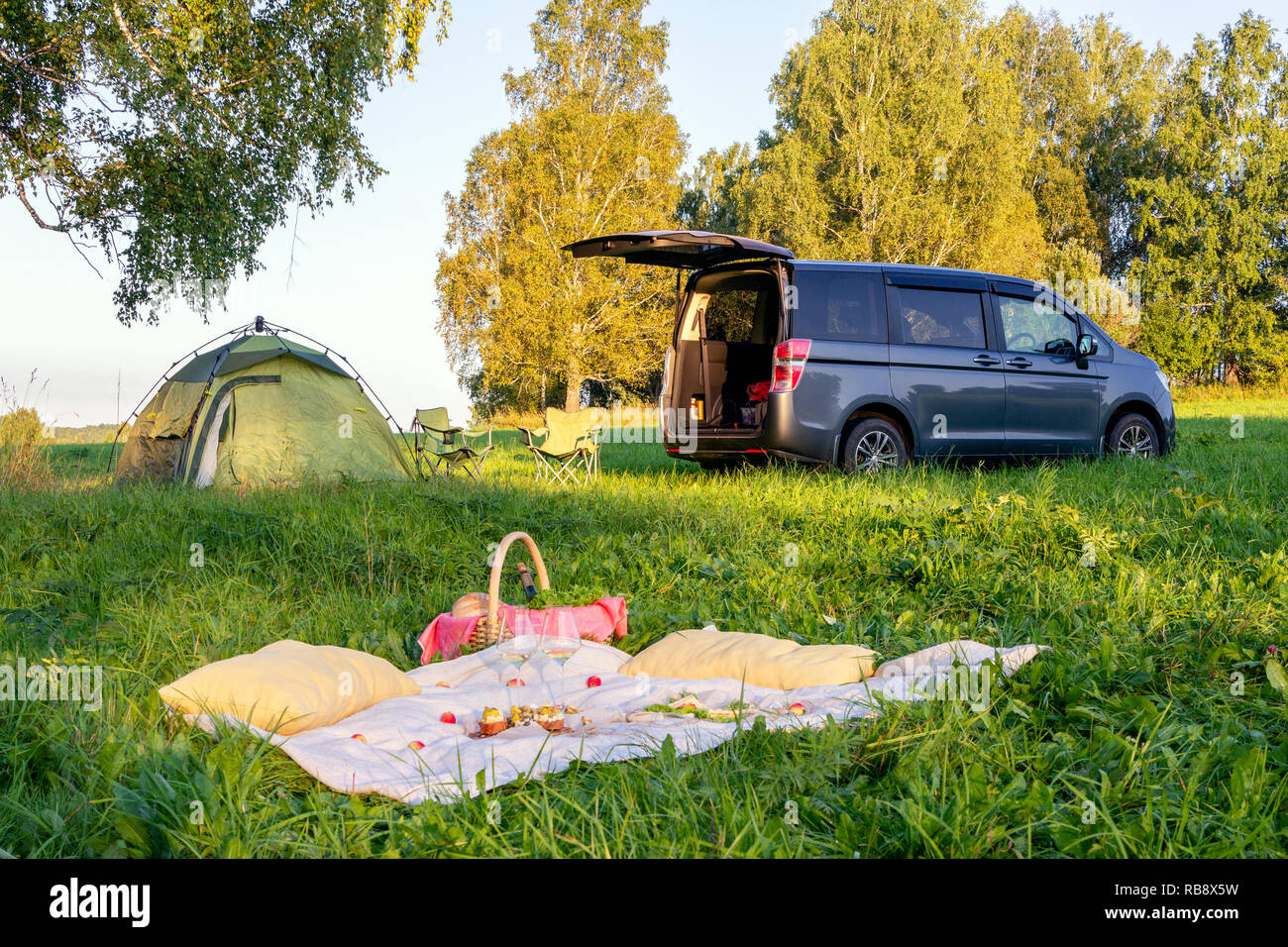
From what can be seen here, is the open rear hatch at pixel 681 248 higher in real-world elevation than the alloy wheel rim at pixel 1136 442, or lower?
higher

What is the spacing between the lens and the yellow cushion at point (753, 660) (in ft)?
10.5

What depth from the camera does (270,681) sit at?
282 centimetres

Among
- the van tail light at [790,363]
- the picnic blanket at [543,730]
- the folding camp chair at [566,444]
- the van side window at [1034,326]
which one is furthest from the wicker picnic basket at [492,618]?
the van side window at [1034,326]

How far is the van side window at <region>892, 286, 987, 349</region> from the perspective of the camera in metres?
7.80

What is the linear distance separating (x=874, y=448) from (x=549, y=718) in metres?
5.31

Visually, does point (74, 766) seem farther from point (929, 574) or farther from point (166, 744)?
point (929, 574)

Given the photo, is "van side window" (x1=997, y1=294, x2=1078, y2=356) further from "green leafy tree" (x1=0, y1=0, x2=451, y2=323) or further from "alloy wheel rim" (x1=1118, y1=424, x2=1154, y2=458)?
"green leafy tree" (x1=0, y1=0, x2=451, y2=323)

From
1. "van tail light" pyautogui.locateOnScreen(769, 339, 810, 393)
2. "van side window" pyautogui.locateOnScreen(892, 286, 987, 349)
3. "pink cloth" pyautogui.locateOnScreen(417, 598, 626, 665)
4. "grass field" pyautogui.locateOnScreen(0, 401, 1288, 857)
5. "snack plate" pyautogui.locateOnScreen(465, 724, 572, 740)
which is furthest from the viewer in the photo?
"van side window" pyautogui.locateOnScreen(892, 286, 987, 349)

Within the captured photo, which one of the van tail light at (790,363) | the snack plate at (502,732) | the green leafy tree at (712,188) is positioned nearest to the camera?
the snack plate at (502,732)

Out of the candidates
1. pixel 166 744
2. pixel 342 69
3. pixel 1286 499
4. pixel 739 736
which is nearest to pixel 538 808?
pixel 739 736

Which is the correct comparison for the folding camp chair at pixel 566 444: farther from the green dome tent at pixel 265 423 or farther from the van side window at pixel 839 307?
the van side window at pixel 839 307

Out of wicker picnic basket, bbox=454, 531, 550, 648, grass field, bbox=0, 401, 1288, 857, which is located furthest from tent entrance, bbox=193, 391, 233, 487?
wicker picnic basket, bbox=454, 531, 550, 648

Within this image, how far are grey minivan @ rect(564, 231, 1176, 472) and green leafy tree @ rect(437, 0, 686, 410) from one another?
16.2m

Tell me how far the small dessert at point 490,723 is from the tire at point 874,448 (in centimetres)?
497
